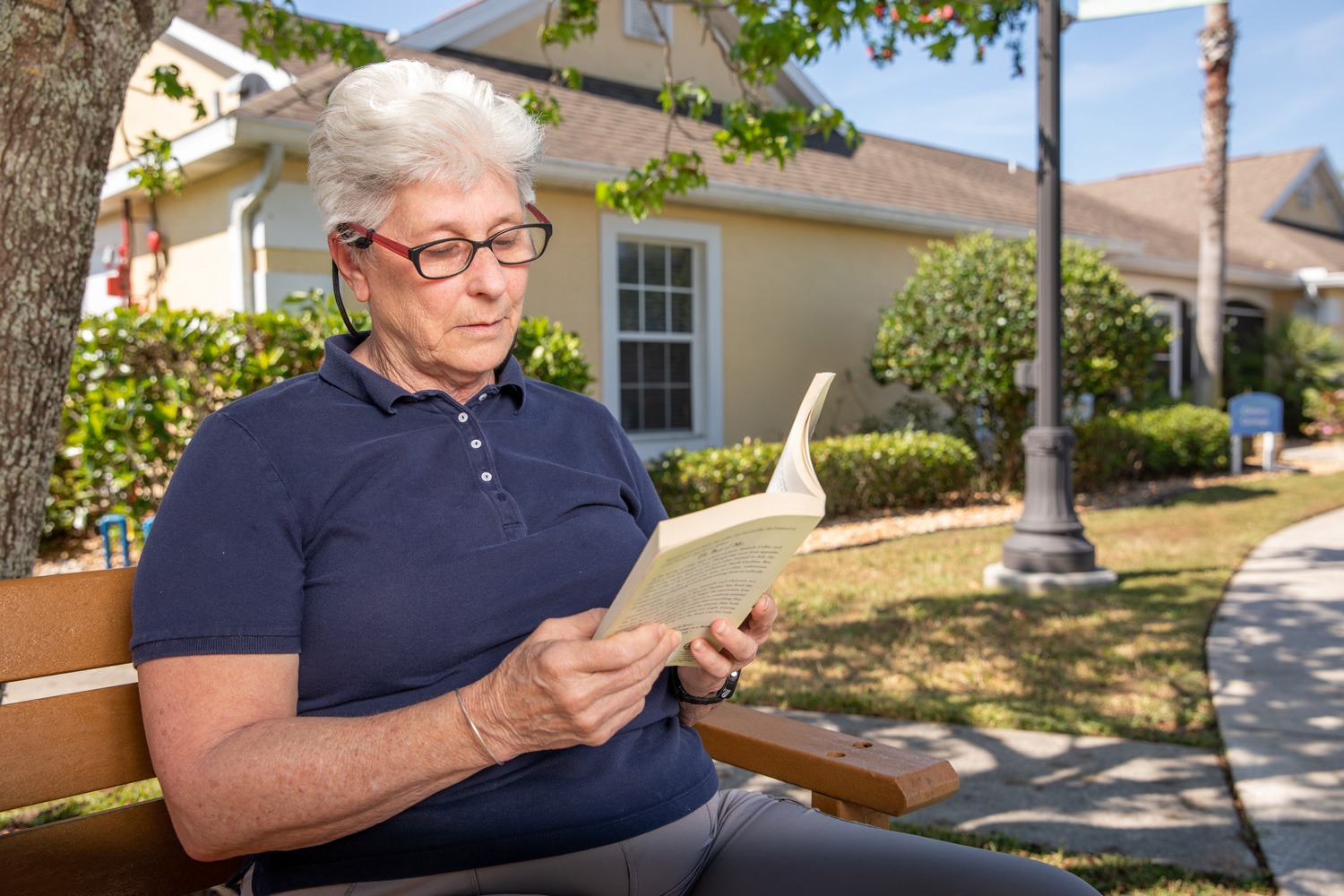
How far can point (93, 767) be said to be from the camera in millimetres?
1736

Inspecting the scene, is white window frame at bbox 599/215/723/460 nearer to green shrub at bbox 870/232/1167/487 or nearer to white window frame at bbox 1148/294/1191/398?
green shrub at bbox 870/232/1167/487

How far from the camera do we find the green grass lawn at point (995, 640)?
441 cm

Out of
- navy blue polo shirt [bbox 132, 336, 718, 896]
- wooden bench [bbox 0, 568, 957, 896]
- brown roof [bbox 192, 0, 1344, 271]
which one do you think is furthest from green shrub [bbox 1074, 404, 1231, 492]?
navy blue polo shirt [bbox 132, 336, 718, 896]

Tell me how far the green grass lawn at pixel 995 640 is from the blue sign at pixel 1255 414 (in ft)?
17.5

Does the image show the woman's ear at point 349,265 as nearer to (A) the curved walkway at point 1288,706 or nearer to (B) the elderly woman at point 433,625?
(B) the elderly woman at point 433,625

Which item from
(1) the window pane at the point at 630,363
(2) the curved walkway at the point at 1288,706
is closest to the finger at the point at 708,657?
(2) the curved walkway at the point at 1288,706

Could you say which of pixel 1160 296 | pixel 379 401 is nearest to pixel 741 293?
pixel 379 401

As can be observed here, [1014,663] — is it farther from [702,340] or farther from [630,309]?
[702,340]

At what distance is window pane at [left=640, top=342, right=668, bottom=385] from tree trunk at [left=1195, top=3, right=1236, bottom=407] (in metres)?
9.44

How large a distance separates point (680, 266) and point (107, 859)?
8.99 m

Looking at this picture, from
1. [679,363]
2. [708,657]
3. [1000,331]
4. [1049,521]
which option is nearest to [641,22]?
[679,363]

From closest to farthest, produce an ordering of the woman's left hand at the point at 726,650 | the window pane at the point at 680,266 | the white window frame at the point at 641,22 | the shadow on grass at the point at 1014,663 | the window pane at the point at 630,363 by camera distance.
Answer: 1. the woman's left hand at the point at 726,650
2. the shadow on grass at the point at 1014,663
3. the window pane at the point at 630,363
4. the window pane at the point at 680,266
5. the white window frame at the point at 641,22

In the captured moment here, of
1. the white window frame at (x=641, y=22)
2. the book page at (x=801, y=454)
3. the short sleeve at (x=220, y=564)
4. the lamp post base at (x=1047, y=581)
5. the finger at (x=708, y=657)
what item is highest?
the white window frame at (x=641, y=22)

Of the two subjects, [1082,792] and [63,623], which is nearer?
[63,623]
